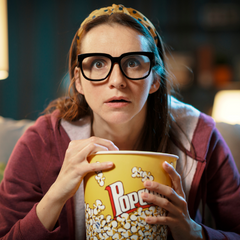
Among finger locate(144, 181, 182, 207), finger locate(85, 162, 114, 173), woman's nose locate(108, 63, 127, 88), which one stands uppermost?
woman's nose locate(108, 63, 127, 88)

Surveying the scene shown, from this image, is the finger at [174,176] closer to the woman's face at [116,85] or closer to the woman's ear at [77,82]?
the woman's face at [116,85]

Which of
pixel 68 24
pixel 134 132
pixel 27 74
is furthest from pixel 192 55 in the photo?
pixel 134 132

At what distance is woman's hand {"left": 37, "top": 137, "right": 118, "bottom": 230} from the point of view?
1.79ft

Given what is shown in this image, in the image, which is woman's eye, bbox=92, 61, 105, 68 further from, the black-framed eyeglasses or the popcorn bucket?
the popcorn bucket

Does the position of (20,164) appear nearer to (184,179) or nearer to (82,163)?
(82,163)

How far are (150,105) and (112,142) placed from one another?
0.26 meters

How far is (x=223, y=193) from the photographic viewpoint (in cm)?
85

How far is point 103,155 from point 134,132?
1.41ft

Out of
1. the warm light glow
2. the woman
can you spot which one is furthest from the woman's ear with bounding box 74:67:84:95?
the warm light glow

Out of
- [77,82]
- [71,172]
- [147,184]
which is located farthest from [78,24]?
[147,184]

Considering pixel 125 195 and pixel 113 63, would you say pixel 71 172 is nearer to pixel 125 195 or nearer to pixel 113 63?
pixel 125 195

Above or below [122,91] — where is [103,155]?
below

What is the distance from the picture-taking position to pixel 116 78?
0.68 m

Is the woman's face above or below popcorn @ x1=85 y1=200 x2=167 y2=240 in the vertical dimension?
above
